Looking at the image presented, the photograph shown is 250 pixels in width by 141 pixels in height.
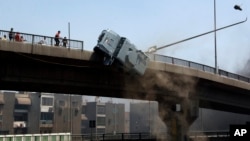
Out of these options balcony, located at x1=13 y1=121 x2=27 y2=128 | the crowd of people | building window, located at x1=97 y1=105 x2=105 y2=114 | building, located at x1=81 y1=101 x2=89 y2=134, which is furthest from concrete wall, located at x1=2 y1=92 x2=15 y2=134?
the crowd of people

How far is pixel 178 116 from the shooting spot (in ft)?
132

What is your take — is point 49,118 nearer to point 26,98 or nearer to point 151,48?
point 26,98

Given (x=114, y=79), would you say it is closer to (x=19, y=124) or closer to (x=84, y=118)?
(x=19, y=124)

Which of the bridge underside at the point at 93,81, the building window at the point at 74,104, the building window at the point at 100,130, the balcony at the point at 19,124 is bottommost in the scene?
the building window at the point at 100,130

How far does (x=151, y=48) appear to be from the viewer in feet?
103

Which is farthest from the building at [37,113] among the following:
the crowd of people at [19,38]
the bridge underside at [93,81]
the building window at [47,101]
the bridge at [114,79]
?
the crowd of people at [19,38]

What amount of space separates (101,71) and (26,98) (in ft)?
320

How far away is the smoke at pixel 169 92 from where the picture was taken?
114ft

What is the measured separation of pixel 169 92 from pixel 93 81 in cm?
919

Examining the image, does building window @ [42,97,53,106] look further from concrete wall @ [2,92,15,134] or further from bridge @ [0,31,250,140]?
bridge @ [0,31,250,140]

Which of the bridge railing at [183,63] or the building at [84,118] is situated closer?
the bridge railing at [183,63]

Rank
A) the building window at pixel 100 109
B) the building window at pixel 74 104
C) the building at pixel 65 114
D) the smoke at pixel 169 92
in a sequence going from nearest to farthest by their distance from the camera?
the smoke at pixel 169 92 < the building at pixel 65 114 < the building window at pixel 74 104 < the building window at pixel 100 109

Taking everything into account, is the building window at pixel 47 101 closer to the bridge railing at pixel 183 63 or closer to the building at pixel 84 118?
the building at pixel 84 118

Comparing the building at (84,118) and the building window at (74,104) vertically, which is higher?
the building window at (74,104)
